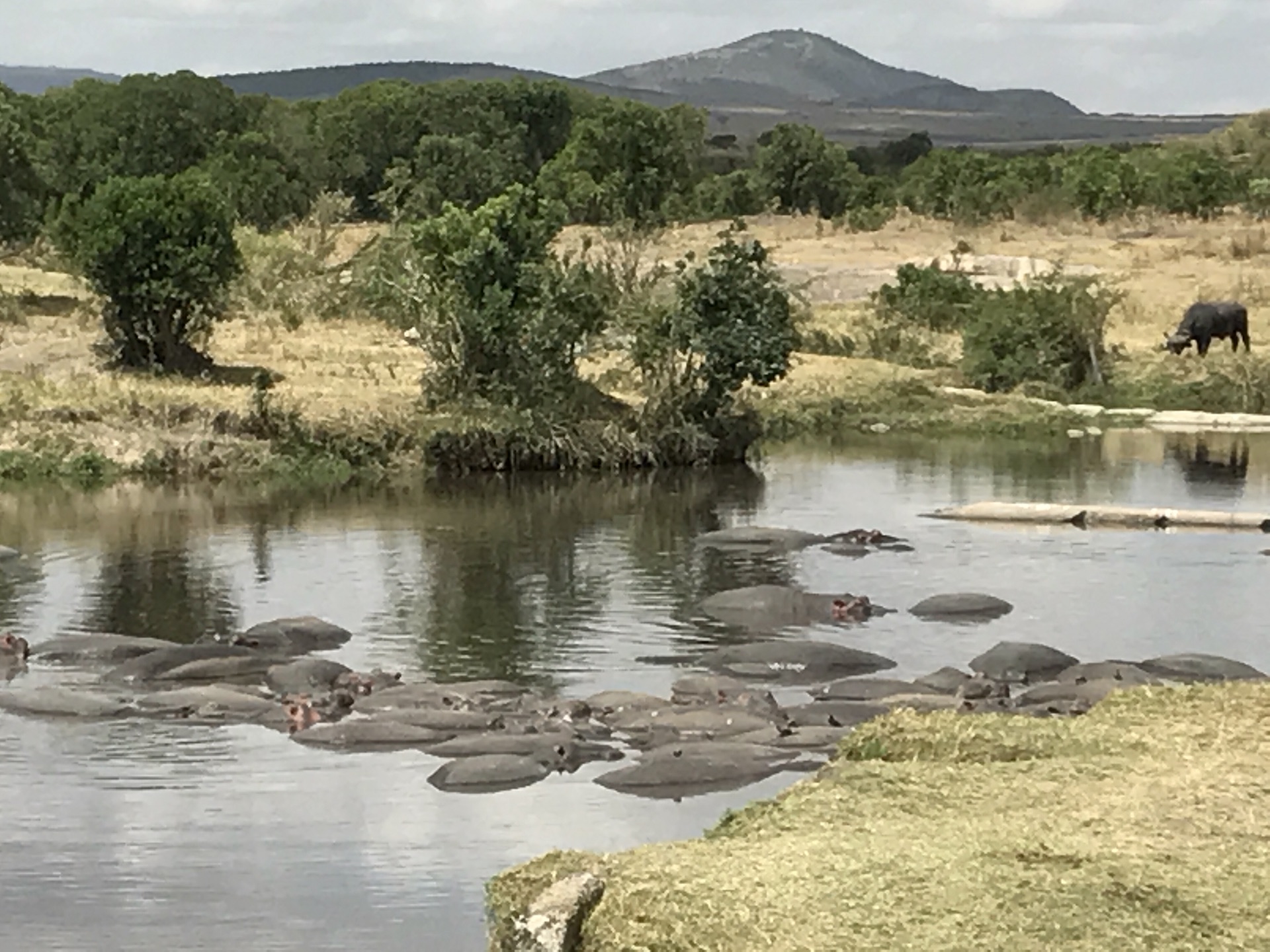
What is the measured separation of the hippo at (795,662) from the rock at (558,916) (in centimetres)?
1065

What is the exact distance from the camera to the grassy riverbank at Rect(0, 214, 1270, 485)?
35406 millimetres

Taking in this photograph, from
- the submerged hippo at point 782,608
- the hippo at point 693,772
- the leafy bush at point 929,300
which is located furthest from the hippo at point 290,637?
the leafy bush at point 929,300

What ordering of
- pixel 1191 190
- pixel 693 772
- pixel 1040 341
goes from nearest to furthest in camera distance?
1. pixel 693 772
2. pixel 1040 341
3. pixel 1191 190

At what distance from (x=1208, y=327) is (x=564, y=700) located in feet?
98.5

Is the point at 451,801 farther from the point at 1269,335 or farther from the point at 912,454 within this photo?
the point at 1269,335

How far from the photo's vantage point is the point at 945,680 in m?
20.4

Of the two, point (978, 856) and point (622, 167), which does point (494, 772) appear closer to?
point (978, 856)

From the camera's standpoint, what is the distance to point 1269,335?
49594 millimetres

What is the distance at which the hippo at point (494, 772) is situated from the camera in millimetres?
17359

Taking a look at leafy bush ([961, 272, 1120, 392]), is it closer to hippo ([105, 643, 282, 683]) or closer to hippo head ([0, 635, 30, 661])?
hippo ([105, 643, 282, 683])

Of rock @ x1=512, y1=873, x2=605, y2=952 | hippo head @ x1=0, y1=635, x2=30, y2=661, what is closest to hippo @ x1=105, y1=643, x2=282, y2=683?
hippo head @ x1=0, y1=635, x2=30, y2=661

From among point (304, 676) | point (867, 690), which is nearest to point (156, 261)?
point (304, 676)

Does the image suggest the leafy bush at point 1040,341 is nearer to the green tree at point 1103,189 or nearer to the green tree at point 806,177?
the green tree at point 1103,189

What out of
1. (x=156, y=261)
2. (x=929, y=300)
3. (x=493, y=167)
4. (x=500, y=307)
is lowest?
(x=929, y=300)
